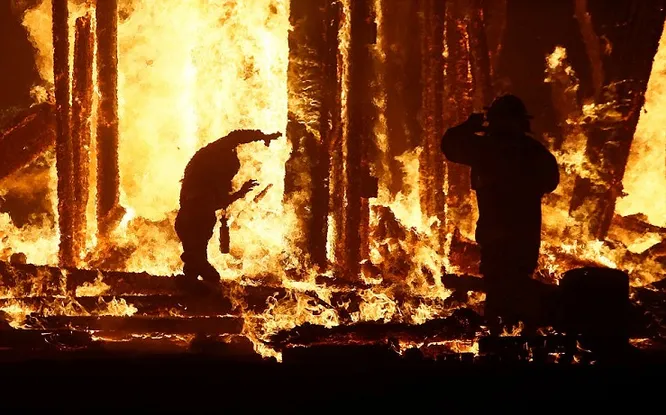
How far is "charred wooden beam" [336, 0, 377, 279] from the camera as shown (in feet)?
17.7

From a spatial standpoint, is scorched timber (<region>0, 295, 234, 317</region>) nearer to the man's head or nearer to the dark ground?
the dark ground

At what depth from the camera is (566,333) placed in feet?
11.4

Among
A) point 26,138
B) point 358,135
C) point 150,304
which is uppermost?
point 26,138

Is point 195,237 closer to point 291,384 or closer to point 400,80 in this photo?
point 291,384

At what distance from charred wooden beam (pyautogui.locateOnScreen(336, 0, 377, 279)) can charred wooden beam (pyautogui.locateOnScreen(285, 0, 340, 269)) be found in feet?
0.62

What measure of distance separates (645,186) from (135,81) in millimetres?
5968

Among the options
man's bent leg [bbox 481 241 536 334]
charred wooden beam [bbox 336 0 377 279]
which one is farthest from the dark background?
man's bent leg [bbox 481 241 536 334]

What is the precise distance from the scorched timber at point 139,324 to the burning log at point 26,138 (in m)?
2.79

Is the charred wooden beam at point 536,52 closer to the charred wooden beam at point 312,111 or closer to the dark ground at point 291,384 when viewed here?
the charred wooden beam at point 312,111

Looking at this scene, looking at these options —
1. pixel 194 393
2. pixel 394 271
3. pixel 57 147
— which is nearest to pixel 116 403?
pixel 194 393

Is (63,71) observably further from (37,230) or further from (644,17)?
(644,17)

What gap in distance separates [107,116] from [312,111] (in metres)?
2.41

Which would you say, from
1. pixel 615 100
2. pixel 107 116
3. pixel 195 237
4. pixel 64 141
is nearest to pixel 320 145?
pixel 195 237

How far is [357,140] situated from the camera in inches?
213
